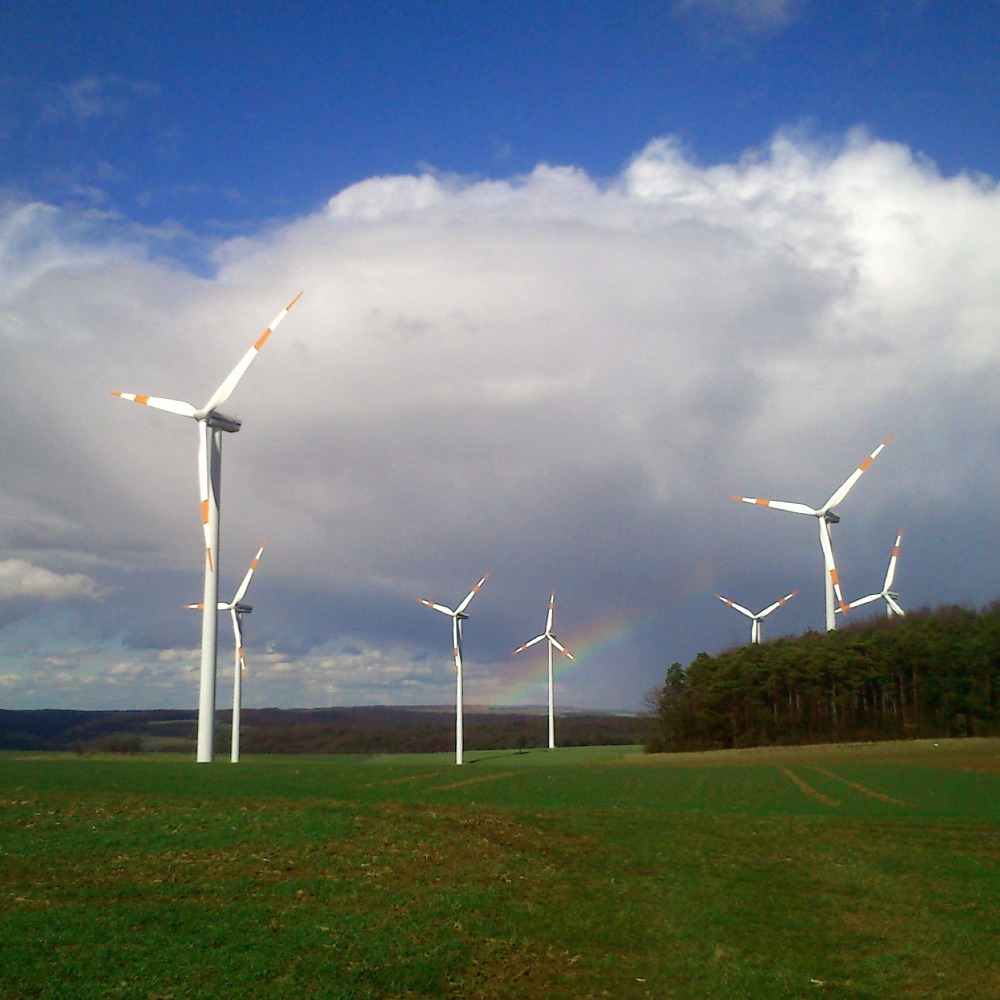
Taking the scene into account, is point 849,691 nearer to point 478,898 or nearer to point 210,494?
point 210,494

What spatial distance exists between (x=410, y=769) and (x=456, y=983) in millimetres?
44596

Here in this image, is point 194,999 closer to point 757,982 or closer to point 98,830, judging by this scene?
point 757,982

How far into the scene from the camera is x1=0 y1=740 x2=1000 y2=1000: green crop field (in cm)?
1507

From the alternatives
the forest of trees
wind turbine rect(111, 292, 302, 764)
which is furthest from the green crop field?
the forest of trees

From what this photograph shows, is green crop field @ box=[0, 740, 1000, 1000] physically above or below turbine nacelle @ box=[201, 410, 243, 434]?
below

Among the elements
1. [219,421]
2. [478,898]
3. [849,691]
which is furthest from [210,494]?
[849,691]

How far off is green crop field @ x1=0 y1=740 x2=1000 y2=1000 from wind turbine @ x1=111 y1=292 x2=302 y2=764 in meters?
15.0

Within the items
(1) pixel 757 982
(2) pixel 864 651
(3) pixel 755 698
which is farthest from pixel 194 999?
(2) pixel 864 651

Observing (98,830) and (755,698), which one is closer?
(98,830)

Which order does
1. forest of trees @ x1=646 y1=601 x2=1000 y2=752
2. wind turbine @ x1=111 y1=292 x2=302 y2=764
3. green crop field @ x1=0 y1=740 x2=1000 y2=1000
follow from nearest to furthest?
green crop field @ x1=0 y1=740 x2=1000 y2=1000
wind turbine @ x1=111 y1=292 x2=302 y2=764
forest of trees @ x1=646 y1=601 x2=1000 y2=752

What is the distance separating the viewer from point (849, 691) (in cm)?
9738

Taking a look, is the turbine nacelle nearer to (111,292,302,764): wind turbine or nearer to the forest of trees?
(111,292,302,764): wind turbine

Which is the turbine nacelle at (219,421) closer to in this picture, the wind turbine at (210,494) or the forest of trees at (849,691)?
the wind turbine at (210,494)

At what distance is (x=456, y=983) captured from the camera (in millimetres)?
14984
